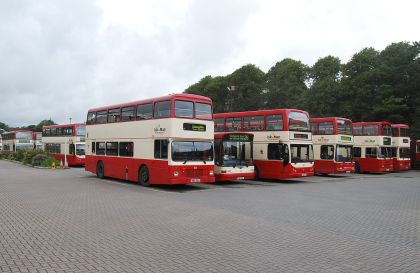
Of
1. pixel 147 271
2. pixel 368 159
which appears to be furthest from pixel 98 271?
pixel 368 159

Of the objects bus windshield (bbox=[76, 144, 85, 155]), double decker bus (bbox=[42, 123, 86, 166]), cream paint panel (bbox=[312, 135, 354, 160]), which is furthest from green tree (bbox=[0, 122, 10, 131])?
cream paint panel (bbox=[312, 135, 354, 160])

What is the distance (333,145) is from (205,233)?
757 inches

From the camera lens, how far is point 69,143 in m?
35.9

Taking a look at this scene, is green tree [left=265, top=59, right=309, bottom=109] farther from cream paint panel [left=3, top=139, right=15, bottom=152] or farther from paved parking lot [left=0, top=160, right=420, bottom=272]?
paved parking lot [left=0, top=160, right=420, bottom=272]

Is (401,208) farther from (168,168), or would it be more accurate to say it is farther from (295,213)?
Result: (168,168)

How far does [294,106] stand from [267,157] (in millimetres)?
36902

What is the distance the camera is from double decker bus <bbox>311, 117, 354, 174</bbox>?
26.1 m

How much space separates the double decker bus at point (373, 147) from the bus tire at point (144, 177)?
20.0m

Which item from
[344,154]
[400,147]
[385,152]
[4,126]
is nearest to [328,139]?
[344,154]

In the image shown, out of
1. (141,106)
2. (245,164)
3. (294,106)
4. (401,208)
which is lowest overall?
(401,208)

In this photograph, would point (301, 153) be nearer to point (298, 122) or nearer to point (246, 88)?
point (298, 122)

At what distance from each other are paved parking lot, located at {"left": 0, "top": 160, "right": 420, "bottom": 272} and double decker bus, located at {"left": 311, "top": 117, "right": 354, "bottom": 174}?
35.7ft

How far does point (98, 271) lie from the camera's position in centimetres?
611

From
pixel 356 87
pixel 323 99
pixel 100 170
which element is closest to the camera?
pixel 100 170
